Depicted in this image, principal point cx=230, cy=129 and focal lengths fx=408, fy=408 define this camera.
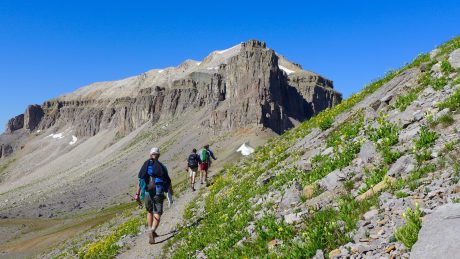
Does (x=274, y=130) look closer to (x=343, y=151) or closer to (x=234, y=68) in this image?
(x=234, y=68)

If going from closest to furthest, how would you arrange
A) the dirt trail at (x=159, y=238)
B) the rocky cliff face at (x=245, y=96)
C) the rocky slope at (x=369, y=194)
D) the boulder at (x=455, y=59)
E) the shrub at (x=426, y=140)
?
the rocky slope at (x=369, y=194)
the shrub at (x=426, y=140)
the boulder at (x=455, y=59)
the dirt trail at (x=159, y=238)
the rocky cliff face at (x=245, y=96)

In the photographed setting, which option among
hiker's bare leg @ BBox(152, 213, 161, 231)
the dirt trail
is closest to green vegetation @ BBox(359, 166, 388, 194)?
the dirt trail

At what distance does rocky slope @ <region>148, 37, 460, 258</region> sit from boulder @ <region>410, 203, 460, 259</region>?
0.02 m

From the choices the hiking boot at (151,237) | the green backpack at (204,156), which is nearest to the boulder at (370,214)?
the hiking boot at (151,237)

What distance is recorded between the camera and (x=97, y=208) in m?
81.2

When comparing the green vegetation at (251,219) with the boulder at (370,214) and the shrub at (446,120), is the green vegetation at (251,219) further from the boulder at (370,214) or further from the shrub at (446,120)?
the shrub at (446,120)

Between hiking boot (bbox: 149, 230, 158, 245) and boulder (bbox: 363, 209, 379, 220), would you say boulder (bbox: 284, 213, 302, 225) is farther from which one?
hiking boot (bbox: 149, 230, 158, 245)

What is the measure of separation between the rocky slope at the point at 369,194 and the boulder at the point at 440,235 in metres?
0.02

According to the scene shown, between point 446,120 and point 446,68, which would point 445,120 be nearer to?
point 446,120

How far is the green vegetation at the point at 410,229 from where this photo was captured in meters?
6.20

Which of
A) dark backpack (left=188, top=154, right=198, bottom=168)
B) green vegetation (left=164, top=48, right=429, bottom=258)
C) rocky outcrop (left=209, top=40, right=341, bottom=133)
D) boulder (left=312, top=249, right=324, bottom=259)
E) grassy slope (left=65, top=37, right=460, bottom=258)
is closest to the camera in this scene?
boulder (left=312, top=249, right=324, bottom=259)

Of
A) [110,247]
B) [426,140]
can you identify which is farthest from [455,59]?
[110,247]

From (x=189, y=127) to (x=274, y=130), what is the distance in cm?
3568

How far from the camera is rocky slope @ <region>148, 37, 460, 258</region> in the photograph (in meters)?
6.84
